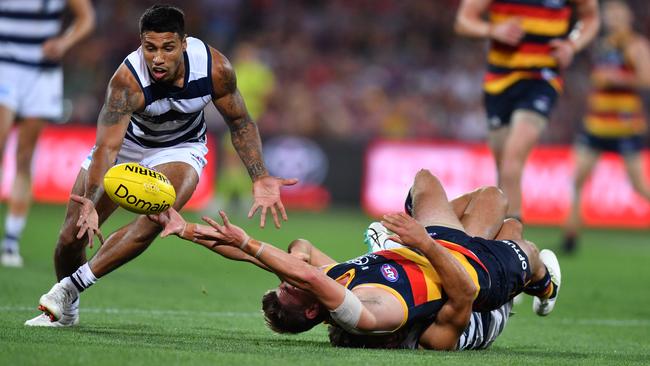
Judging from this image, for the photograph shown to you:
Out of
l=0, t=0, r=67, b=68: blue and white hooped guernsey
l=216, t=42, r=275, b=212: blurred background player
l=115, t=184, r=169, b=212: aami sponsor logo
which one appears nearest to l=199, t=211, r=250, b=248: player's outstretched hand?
l=115, t=184, r=169, b=212: aami sponsor logo

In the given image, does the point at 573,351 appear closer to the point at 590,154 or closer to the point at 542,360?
the point at 542,360

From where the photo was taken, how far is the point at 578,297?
31.8 ft

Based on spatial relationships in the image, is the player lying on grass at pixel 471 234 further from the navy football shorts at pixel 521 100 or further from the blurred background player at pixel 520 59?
the navy football shorts at pixel 521 100

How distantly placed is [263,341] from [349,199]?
13.5 meters

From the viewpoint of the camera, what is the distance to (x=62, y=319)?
6617 millimetres

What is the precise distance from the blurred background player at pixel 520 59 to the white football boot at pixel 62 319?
13.3 feet

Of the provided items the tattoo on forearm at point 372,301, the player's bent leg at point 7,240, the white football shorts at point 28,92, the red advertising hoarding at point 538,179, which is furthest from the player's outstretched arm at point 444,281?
the red advertising hoarding at point 538,179

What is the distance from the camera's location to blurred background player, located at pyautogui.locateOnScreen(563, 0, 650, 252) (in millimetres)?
14102

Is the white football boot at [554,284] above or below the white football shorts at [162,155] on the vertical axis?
below

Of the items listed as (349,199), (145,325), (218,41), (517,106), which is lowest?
(349,199)

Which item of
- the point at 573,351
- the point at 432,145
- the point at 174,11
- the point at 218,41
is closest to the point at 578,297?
the point at 573,351

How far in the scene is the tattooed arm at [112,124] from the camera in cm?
635

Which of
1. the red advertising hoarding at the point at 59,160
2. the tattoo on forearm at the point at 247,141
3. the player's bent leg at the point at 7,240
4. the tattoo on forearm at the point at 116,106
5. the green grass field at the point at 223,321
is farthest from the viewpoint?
the red advertising hoarding at the point at 59,160

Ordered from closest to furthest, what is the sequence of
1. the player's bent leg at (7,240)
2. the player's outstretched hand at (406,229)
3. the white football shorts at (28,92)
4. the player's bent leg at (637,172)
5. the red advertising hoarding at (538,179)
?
the player's outstretched hand at (406,229) → the player's bent leg at (7,240) → the white football shorts at (28,92) → the player's bent leg at (637,172) → the red advertising hoarding at (538,179)
